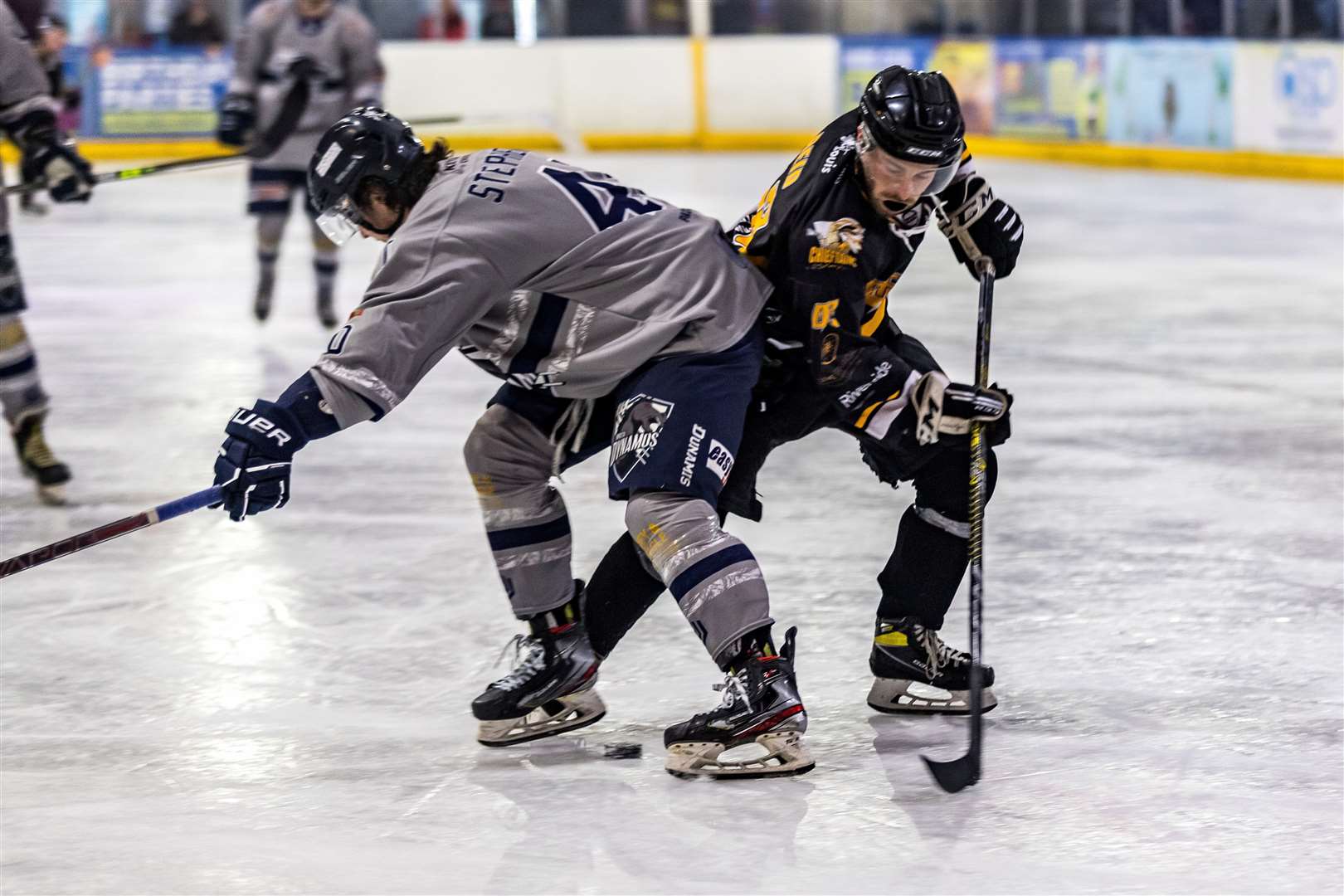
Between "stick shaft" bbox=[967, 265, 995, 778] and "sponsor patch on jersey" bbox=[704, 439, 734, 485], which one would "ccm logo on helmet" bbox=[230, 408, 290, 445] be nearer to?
"sponsor patch on jersey" bbox=[704, 439, 734, 485]

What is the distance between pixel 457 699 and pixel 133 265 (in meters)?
6.62

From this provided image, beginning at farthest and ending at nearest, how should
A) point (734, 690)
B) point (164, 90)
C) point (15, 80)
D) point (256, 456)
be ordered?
point (164, 90) < point (15, 80) < point (734, 690) < point (256, 456)

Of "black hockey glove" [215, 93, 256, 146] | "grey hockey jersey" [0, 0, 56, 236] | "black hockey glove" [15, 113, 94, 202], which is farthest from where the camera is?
"black hockey glove" [215, 93, 256, 146]

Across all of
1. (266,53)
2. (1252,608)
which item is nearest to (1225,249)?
(266,53)

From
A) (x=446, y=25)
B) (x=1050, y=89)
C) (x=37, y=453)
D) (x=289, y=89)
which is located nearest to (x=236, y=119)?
(x=289, y=89)

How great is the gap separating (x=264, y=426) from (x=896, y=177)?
0.97m

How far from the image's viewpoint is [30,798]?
8.84ft

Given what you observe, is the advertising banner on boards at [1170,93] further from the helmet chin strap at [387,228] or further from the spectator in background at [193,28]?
the helmet chin strap at [387,228]

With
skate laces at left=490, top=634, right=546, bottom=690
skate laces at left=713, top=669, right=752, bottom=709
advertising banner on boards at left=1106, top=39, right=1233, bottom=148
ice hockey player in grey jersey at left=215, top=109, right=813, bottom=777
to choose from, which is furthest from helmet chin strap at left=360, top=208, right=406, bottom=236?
advertising banner on boards at left=1106, top=39, right=1233, bottom=148

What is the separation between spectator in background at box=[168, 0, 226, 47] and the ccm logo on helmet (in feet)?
45.2

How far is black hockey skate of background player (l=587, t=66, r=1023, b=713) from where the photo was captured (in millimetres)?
2740

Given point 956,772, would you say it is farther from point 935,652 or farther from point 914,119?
point 914,119

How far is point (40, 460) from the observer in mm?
4680

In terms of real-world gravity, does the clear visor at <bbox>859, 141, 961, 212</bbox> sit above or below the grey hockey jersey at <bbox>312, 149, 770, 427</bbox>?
above
